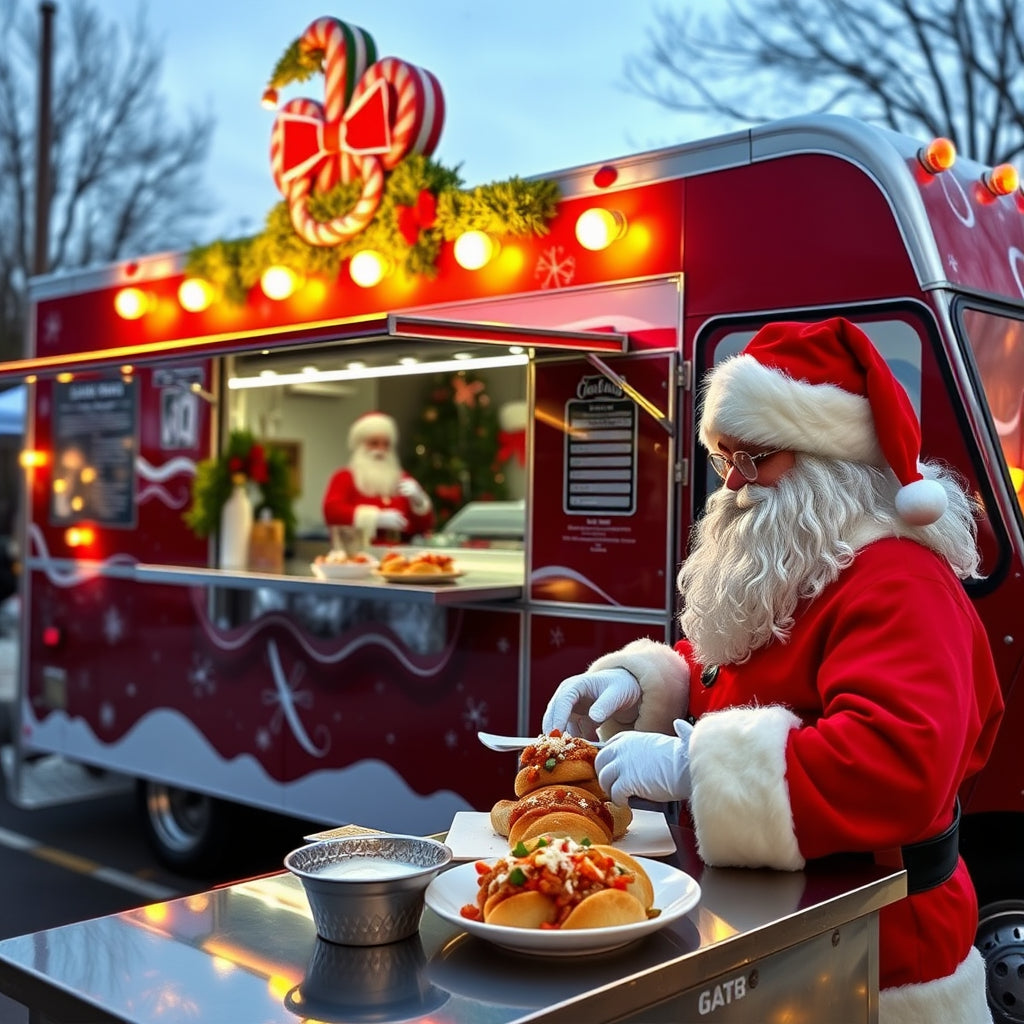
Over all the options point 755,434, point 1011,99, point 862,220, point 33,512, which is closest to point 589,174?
point 862,220

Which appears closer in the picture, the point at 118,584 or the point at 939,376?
the point at 939,376

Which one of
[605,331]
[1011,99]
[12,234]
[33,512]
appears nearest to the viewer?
[605,331]

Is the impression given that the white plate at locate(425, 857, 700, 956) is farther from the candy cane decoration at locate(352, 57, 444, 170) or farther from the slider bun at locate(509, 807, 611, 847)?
the candy cane decoration at locate(352, 57, 444, 170)

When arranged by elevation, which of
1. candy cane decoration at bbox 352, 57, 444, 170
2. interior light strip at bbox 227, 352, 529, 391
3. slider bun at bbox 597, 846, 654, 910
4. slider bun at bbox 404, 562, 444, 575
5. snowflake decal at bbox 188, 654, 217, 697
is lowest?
snowflake decal at bbox 188, 654, 217, 697

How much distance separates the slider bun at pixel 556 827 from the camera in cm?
225

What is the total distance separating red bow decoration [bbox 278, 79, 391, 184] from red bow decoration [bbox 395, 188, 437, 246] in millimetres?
364

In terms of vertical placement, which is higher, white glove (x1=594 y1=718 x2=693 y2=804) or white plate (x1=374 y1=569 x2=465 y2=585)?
white plate (x1=374 y1=569 x2=465 y2=585)

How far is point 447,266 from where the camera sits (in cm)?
513

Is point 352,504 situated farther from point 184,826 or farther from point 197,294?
point 184,826

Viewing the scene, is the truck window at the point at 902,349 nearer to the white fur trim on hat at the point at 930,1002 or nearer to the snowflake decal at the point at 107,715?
the white fur trim on hat at the point at 930,1002

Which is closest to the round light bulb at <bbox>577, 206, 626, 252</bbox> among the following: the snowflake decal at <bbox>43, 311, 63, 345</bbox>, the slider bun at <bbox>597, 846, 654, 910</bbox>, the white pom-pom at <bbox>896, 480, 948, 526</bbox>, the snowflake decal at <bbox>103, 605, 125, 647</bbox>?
the white pom-pom at <bbox>896, 480, 948, 526</bbox>

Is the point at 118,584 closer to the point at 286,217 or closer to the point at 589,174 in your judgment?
the point at 286,217

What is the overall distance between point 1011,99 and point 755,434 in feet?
40.6

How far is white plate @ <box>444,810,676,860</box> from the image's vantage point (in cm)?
229
